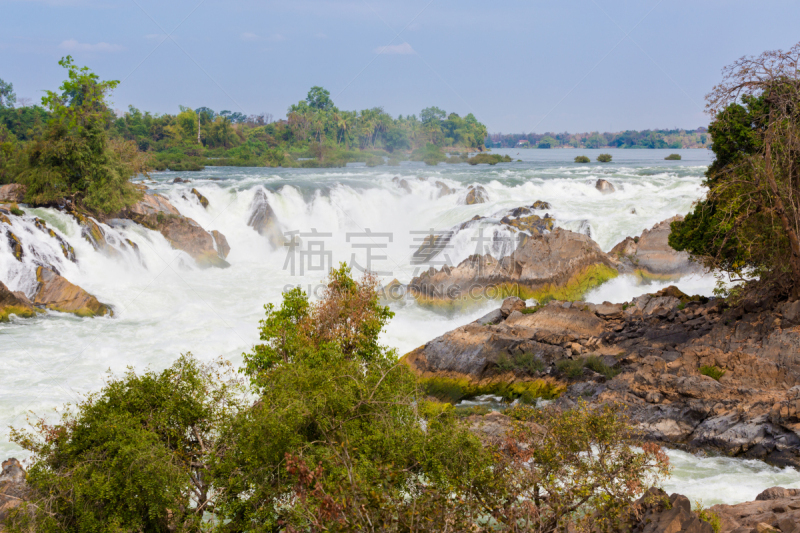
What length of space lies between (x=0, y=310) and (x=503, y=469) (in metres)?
18.0

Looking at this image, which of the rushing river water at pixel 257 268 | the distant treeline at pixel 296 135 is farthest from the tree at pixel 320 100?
the rushing river water at pixel 257 268

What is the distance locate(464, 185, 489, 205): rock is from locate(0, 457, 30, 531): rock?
2812 cm

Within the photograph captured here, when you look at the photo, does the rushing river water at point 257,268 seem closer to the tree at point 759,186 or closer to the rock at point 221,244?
the rock at point 221,244

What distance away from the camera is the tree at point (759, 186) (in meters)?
12.6

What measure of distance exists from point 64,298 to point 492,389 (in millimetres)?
14966

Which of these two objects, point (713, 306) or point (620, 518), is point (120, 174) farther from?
point (620, 518)

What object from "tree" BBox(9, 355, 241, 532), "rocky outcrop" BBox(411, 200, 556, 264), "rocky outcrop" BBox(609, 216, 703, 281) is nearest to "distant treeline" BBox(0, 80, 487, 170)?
"rocky outcrop" BBox(411, 200, 556, 264)

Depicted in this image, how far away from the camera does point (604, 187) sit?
35531mm

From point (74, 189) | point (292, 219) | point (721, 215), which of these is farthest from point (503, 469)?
point (292, 219)

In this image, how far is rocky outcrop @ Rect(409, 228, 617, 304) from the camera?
72.0 ft

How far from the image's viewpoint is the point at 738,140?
50.7 feet

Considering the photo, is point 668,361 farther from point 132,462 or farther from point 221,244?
point 221,244

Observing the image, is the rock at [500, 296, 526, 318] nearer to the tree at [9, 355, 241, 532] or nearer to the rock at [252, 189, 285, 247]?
the tree at [9, 355, 241, 532]

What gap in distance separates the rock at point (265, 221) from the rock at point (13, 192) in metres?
10.7
